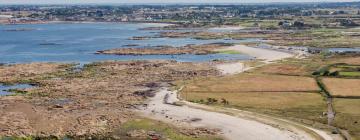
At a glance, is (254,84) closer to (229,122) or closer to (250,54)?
(229,122)

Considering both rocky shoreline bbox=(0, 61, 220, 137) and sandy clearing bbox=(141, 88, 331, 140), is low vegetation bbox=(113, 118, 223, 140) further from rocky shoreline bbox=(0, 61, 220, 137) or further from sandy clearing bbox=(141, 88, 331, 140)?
sandy clearing bbox=(141, 88, 331, 140)

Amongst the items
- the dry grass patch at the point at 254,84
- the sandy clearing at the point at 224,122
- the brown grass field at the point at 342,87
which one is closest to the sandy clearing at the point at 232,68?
the dry grass patch at the point at 254,84

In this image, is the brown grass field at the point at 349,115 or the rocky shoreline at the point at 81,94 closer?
the brown grass field at the point at 349,115

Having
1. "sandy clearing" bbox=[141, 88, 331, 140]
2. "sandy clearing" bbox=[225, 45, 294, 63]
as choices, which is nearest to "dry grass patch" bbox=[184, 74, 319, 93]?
"sandy clearing" bbox=[141, 88, 331, 140]

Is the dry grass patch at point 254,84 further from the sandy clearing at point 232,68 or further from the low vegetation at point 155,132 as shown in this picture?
the low vegetation at point 155,132

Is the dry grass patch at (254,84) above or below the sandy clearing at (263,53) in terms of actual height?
above

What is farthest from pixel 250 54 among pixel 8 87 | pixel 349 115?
pixel 349 115
